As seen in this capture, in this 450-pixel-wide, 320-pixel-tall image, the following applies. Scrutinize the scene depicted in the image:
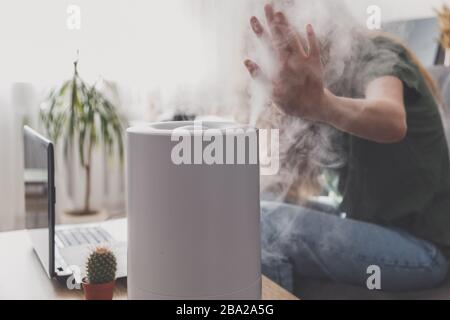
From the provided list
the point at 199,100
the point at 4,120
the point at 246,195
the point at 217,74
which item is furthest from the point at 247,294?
the point at 4,120

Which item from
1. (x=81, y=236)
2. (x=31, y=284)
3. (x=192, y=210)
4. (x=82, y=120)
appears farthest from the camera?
(x=82, y=120)

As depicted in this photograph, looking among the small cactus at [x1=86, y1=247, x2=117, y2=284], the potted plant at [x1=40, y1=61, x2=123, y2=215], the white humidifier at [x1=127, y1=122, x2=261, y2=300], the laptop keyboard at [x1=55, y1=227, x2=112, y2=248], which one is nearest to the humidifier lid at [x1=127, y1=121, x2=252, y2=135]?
the white humidifier at [x1=127, y1=122, x2=261, y2=300]

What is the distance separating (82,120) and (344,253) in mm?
1591

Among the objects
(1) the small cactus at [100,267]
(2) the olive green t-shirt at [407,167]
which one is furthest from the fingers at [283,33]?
(1) the small cactus at [100,267]

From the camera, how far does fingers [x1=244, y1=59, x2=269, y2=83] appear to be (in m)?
0.88

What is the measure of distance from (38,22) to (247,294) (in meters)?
1.94

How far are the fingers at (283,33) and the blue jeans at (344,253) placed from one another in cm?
50

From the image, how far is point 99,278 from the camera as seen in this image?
70 cm

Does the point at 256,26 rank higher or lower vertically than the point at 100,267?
higher

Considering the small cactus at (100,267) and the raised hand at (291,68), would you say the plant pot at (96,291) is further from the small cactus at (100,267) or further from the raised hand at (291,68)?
the raised hand at (291,68)

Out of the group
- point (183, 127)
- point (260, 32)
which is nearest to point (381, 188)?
point (260, 32)

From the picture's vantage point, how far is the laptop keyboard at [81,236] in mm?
1009

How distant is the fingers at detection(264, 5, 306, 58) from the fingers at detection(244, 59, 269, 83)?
0.35ft

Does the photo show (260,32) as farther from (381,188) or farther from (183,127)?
(381,188)
